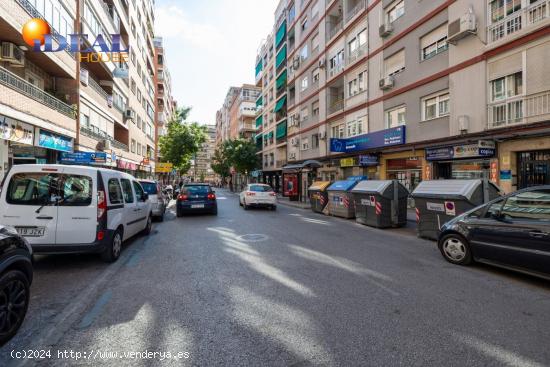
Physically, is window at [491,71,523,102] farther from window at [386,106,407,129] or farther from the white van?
the white van

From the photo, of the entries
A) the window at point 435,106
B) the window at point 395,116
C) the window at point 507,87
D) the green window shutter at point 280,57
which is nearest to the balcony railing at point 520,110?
the window at point 507,87

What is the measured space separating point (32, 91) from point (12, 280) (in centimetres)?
1257

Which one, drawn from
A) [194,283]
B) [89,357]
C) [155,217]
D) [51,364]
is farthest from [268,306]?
[155,217]

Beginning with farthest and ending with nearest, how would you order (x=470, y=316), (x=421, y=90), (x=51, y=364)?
(x=421, y=90)
(x=470, y=316)
(x=51, y=364)

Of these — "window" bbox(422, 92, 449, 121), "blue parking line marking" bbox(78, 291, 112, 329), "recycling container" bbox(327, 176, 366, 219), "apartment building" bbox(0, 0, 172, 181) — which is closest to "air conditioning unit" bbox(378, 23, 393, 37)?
"window" bbox(422, 92, 449, 121)

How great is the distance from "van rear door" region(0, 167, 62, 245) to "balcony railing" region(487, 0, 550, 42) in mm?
14272

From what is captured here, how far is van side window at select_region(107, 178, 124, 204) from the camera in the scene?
5586mm

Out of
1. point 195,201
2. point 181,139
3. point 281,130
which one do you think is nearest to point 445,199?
point 195,201

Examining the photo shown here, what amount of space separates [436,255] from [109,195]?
682 centimetres

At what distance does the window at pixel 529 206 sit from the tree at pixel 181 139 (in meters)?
36.7

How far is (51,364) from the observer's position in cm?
241

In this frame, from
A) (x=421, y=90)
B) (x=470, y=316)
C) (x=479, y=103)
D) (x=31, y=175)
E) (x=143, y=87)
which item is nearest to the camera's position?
(x=470, y=316)

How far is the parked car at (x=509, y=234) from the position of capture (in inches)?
169

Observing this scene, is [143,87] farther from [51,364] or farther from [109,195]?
[51,364]
